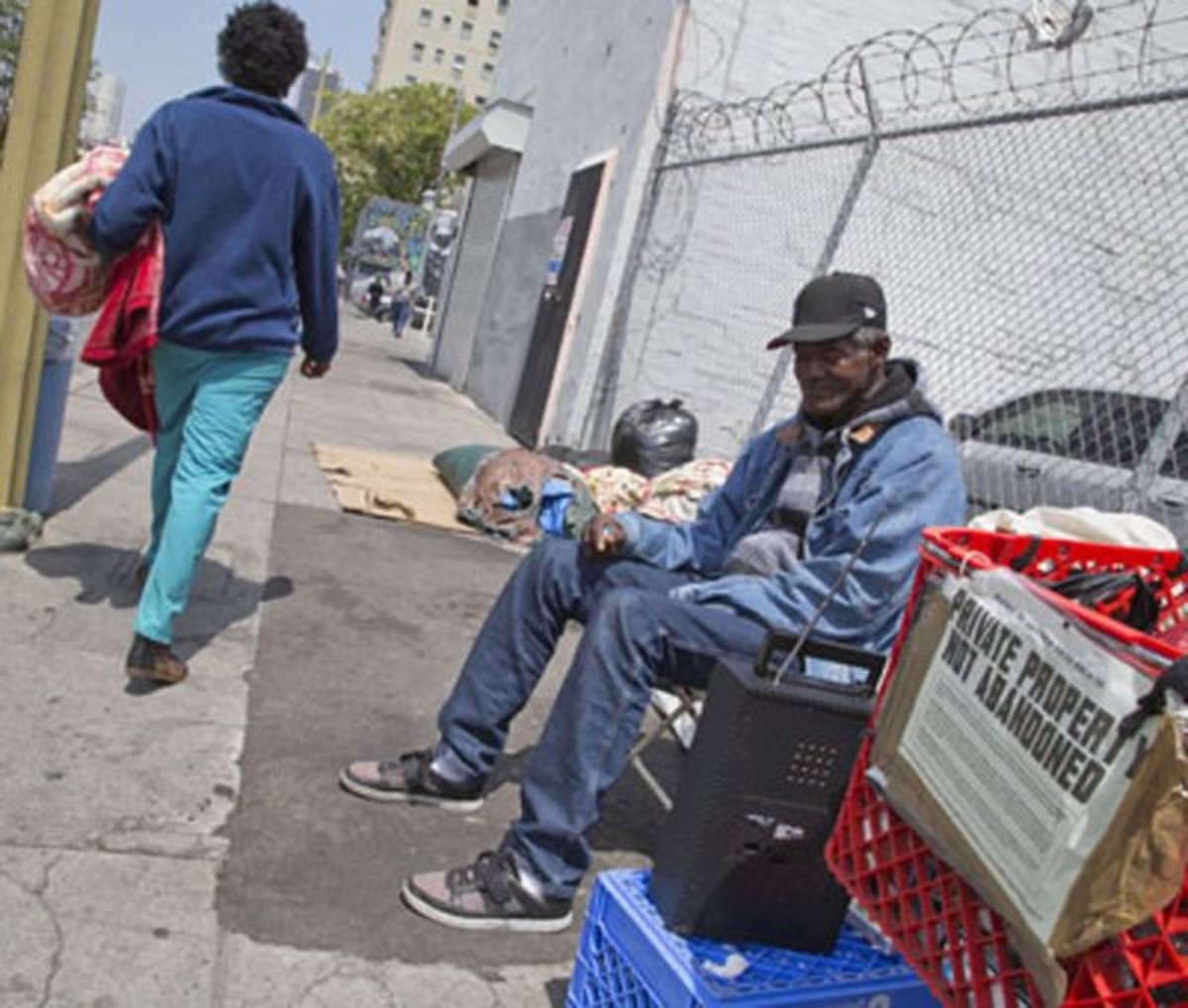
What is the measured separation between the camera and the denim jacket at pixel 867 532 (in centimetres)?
265

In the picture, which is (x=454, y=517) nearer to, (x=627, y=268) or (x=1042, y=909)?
(x=627, y=268)

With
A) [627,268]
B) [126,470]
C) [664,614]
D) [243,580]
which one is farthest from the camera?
[627,268]

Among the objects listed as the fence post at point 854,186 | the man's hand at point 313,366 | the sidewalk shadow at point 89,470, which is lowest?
the sidewalk shadow at point 89,470

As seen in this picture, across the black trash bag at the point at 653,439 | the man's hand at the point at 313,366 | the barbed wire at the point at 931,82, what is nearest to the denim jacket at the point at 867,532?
the man's hand at the point at 313,366

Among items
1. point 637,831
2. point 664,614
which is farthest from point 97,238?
point 637,831

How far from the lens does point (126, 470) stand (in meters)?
6.43

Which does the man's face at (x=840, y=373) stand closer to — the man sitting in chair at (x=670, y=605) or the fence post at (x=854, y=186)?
the man sitting in chair at (x=670, y=605)

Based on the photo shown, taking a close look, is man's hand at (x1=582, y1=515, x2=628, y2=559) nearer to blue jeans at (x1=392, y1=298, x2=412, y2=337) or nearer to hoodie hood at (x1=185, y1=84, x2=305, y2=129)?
hoodie hood at (x1=185, y1=84, x2=305, y2=129)

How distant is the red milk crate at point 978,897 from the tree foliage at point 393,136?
2227 inches

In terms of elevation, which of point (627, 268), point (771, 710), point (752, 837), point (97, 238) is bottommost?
point (752, 837)

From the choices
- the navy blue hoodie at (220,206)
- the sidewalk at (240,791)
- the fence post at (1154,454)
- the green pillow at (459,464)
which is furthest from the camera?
the green pillow at (459,464)

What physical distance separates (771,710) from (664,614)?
1.91 ft

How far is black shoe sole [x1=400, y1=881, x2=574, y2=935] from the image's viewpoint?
269cm

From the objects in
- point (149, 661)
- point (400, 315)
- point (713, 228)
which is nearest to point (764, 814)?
point (149, 661)
